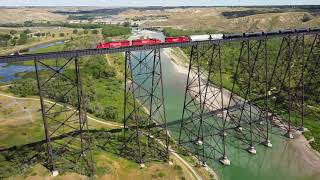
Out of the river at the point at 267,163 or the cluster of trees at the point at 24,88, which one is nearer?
the river at the point at 267,163

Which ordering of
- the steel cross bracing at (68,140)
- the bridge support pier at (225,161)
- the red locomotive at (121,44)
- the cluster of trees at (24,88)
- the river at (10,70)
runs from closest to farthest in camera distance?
1. the steel cross bracing at (68,140)
2. the red locomotive at (121,44)
3. the bridge support pier at (225,161)
4. the cluster of trees at (24,88)
5. the river at (10,70)

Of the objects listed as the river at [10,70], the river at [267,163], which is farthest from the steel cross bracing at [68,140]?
the river at [10,70]

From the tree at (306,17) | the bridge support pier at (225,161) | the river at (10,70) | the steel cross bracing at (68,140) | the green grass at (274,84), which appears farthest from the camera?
the tree at (306,17)

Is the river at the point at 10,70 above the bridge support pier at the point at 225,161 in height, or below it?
below

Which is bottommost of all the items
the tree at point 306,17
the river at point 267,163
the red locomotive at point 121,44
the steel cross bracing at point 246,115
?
the river at point 267,163

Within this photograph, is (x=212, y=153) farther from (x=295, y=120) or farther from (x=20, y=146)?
(x=20, y=146)

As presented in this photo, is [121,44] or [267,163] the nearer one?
[121,44]

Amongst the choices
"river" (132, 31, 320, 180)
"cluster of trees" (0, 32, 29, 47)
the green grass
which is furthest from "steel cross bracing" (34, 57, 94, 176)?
"cluster of trees" (0, 32, 29, 47)

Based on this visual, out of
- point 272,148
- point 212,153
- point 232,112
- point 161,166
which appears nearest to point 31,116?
point 161,166

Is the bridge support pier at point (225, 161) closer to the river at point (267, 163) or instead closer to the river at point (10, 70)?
the river at point (267, 163)

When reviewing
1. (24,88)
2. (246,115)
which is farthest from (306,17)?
(24,88)

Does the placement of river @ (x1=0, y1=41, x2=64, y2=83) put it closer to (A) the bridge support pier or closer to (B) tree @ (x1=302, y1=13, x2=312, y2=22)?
(A) the bridge support pier

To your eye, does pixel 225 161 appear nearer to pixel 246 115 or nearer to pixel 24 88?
pixel 246 115

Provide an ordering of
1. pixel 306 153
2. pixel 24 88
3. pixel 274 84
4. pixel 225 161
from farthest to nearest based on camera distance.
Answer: pixel 274 84, pixel 24 88, pixel 306 153, pixel 225 161
